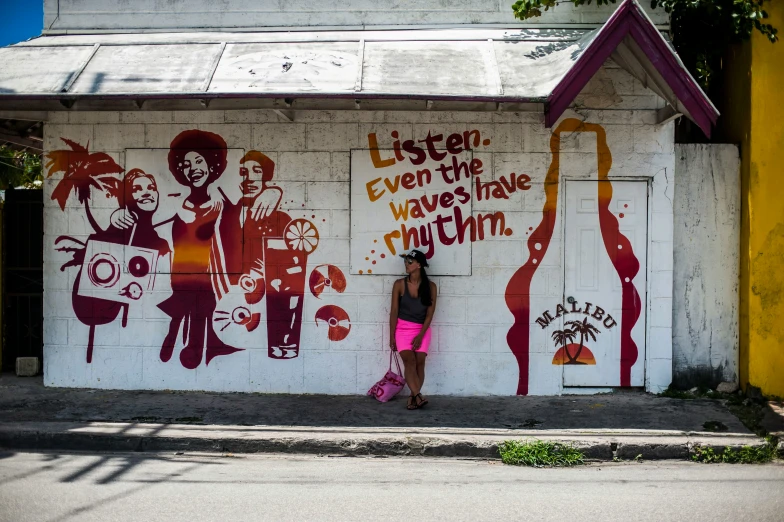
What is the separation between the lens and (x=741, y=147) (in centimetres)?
807

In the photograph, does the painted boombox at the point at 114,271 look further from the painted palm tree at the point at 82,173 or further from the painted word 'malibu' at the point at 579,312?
the painted word 'malibu' at the point at 579,312

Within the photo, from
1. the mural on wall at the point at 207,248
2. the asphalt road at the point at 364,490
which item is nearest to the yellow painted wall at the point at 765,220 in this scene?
the asphalt road at the point at 364,490

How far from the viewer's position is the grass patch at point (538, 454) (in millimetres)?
6234

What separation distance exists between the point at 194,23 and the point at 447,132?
10.4 feet

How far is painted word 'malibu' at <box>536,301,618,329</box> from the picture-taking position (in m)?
8.05

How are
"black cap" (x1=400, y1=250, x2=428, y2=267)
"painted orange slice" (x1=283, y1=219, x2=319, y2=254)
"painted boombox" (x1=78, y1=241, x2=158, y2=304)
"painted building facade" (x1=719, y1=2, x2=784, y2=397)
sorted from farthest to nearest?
1. "painted boombox" (x1=78, y1=241, x2=158, y2=304)
2. "painted orange slice" (x1=283, y1=219, x2=319, y2=254)
3. "painted building facade" (x1=719, y1=2, x2=784, y2=397)
4. "black cap" (x1=400, y1=250, x2=428, y2=267)

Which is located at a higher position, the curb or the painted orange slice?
the painted orange slice

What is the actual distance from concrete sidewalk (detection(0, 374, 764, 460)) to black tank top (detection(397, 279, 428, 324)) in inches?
35.5

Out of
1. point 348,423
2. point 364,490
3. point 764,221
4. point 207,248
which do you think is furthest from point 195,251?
point 764,221

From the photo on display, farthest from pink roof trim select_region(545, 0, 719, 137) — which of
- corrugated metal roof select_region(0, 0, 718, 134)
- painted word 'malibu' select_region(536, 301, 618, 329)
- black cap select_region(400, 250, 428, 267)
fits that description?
painted word 'malibu' select_region(536, 301, 618, 329)

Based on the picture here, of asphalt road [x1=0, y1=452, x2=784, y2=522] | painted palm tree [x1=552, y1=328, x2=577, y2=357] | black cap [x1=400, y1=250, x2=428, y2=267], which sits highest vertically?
black cap [x1=400, y1=250, x2=428, y2=267]

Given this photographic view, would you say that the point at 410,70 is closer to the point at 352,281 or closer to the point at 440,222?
the point at 440,222

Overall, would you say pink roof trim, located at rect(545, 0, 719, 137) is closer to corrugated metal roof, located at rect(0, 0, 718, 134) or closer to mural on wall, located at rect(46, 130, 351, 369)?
corrugated metal roof, located at rect(0, 0, 718, 134)

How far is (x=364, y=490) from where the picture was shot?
5438 millimetres
